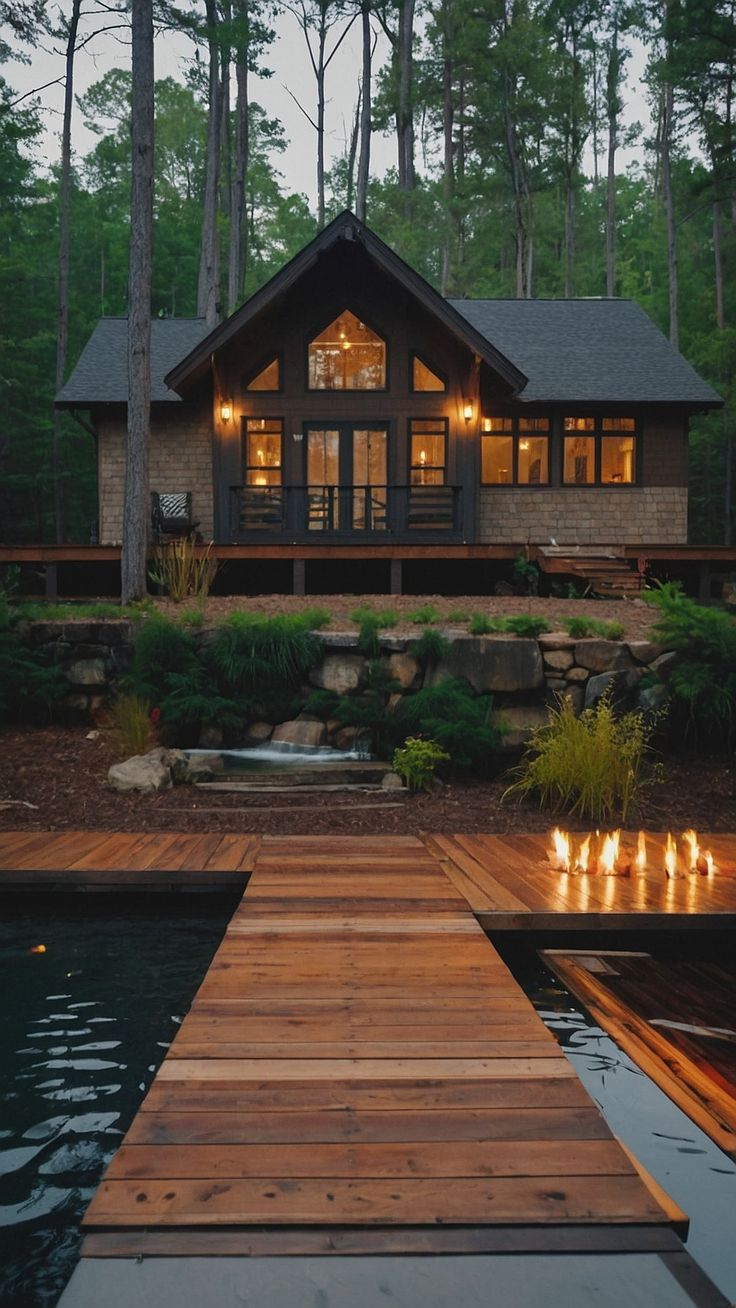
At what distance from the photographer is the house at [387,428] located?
15070 mm

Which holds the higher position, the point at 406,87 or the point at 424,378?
the point at 406,87

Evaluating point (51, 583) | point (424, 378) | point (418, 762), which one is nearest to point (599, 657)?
point (418, 762)

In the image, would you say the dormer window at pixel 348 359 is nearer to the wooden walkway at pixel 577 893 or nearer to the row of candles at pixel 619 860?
the wooden walkway at pixel 577 893

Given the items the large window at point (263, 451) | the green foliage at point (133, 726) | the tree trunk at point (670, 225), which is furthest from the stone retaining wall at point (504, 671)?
the tree trunk at point (670, 225)

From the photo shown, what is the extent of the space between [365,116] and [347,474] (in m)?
16.6

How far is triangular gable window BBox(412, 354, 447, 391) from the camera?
15367 mm

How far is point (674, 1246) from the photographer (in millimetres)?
1985

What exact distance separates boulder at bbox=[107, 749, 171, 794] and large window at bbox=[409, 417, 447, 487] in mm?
9162

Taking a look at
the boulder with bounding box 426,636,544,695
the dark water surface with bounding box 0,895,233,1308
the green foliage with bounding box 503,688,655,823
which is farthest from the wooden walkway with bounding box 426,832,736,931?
the boulder with bounding box 426,636,544,695

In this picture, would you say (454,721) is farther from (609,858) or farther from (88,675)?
(88,675)

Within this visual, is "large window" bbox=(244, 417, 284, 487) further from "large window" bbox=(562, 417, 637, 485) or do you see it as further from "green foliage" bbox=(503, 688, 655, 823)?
"green foliage" bbox=(503, 688, 655, 823)

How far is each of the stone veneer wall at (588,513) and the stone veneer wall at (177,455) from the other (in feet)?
16.7

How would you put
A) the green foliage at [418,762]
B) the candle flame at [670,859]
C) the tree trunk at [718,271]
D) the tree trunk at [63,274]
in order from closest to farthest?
1. the candle flame at [670,859]
2. the green foliage at [418,762]
3. the tree trunk at [63,274]
4. the tree trunk at [718,271]

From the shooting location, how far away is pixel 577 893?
191 inches
